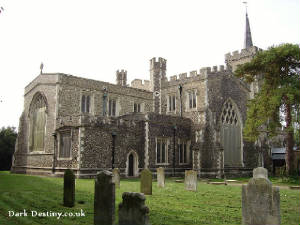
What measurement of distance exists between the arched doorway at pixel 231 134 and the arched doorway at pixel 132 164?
896 centimetres

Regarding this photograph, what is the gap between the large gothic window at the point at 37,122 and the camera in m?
26.1

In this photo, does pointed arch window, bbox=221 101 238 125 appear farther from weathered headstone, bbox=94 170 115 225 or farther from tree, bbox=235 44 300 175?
weathered headstone, bbox=94 170 115 225

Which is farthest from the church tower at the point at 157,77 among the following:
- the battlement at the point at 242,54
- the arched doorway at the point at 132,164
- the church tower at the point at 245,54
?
the battlement at the point at 242,54

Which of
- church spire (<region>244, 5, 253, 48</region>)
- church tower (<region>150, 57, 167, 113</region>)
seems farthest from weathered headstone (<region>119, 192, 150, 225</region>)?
church spire (<region>244, 5, 253, 48</region>)

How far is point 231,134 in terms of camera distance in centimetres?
2964

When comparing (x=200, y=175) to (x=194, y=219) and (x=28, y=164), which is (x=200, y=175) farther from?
(x=194, y=219)

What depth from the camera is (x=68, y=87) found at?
25.6m

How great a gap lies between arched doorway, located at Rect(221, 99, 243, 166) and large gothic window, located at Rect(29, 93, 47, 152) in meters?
15.9

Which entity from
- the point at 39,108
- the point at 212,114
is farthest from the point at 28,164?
the point at 212,114

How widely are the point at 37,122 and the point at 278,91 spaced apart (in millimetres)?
19512

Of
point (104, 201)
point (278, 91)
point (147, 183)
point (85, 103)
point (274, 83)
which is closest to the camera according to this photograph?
point (104, 201)

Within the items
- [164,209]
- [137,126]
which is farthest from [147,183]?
[137,126]

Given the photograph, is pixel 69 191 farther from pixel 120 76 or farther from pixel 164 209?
pixel 120 76

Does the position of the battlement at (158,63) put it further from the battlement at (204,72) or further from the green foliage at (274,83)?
the green foliage at (274,83)
